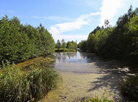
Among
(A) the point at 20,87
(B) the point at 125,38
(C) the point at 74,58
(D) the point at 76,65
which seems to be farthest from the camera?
(C) the point at 74,58

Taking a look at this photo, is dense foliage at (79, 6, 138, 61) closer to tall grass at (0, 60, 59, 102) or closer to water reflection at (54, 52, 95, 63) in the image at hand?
water reflection at (54, 52, 95, 63)

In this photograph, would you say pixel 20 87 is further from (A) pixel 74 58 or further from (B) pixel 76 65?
(A) pixel 74 58

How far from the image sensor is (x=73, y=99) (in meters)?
3.49

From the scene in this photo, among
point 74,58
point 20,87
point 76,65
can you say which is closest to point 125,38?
point 76,65

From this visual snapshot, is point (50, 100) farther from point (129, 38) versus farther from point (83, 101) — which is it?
point (129, 38)

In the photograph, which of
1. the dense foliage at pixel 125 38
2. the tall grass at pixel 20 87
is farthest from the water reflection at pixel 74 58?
the tall grass at pixel 20 87

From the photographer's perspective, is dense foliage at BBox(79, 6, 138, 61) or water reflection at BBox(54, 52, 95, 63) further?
water reflection at BBox(54, 52, 95, 63)

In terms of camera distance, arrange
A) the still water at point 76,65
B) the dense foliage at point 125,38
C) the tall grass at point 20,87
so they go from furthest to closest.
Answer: the dense foliage at point 125,38, the still water at point 76,65, the tall grass at point 20,87

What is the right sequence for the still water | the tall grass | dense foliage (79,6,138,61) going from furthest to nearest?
dense foliage (79,6,138,61) → the still water → the tall grass

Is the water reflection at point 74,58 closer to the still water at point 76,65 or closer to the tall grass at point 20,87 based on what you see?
the still water at point 76,65

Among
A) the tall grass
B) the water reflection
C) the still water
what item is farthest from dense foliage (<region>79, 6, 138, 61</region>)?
the tall grass

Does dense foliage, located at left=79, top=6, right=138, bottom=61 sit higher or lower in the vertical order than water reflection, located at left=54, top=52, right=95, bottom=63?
higher

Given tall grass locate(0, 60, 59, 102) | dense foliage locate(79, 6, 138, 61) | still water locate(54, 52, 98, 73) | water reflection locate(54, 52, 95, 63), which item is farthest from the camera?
water reflection locate(54, 52, 95, 63)

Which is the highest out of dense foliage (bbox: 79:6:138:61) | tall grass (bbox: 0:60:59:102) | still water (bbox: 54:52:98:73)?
dense foliage (bbox: 79:6:138:61)
